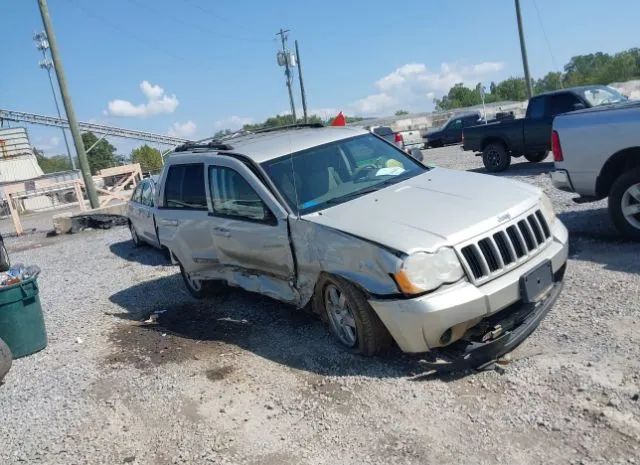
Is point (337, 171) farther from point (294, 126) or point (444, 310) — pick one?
point (444, 310)

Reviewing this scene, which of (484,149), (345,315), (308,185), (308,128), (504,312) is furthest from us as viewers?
(484,149)

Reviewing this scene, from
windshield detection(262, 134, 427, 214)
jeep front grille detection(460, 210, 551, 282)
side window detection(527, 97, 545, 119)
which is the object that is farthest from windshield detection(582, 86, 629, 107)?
jeep front grille detection(460, 210, 551, 282)

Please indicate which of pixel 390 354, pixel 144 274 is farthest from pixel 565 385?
pixel 144 274

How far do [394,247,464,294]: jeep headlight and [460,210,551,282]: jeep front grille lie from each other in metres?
0.12

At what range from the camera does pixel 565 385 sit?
12.1 feet

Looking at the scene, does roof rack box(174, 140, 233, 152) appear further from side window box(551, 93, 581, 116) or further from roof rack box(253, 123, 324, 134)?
side window box(551, 93, 581, 116)

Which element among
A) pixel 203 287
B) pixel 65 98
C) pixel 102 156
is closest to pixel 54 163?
pixel 102 156

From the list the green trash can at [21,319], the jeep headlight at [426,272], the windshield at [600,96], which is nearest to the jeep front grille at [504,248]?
the jeep headlight at [426,272]

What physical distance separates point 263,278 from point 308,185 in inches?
39.2

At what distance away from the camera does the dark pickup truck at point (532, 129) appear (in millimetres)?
12742

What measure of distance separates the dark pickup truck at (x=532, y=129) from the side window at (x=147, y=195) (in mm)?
8333

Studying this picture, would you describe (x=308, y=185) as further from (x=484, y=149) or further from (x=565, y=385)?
(x=484, y=149)

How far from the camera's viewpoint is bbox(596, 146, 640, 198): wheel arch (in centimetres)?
641

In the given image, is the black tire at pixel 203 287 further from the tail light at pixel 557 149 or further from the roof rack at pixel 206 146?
the tail light at pixel 557 149
